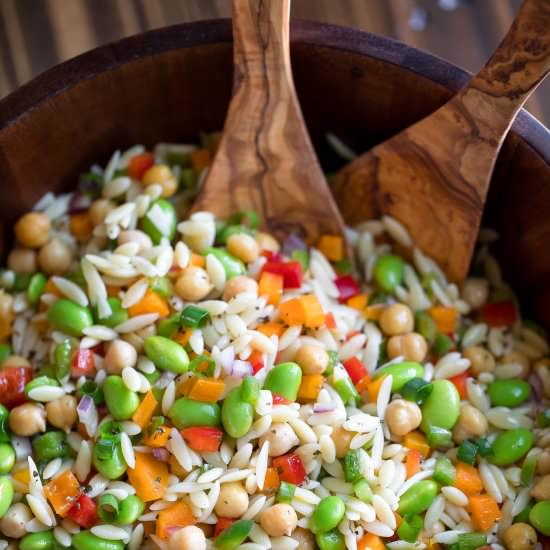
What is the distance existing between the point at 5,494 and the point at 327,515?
536 millimetres

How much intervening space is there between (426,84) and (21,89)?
0.75m

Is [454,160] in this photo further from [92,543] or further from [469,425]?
[92,543]

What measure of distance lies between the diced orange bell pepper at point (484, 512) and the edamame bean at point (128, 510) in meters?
0.58

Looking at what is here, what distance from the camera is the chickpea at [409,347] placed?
1713mm

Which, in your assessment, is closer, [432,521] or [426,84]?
[432,521]

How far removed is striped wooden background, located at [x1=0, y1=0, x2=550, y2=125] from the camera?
2.18m

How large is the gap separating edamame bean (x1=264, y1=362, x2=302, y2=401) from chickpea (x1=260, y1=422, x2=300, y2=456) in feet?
0.17

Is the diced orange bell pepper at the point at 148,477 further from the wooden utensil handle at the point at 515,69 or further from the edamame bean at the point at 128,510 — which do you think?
the wooden utensil handle at the point at 515,69

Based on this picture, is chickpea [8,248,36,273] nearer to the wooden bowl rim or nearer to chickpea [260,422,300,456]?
Result: the wooden bowl rim

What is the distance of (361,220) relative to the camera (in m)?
1.93

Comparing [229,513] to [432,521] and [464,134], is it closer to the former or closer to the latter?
[432,521]

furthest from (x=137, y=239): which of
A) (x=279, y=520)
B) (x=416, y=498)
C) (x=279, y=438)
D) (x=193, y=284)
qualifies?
(x=416, y=498)

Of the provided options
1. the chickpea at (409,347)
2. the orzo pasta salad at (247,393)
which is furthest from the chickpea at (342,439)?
the chickpea at (409,347)

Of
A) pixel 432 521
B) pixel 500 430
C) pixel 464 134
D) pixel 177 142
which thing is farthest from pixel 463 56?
pixel 432 521
